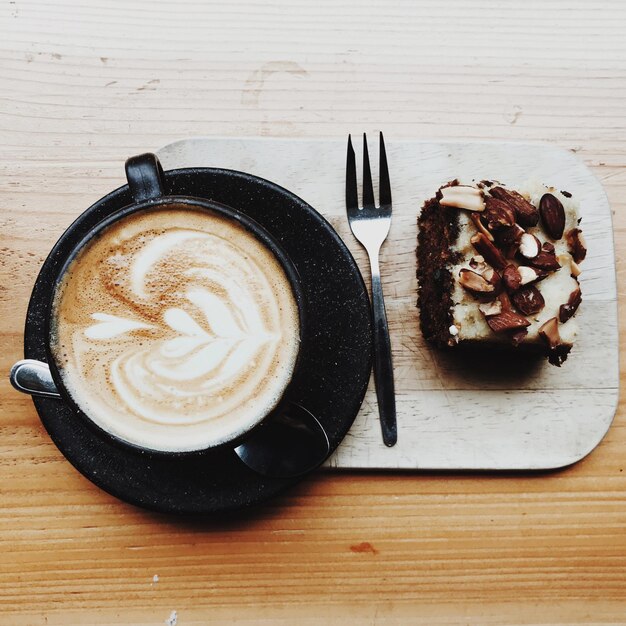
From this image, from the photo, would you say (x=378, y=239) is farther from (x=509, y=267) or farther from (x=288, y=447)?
(x=288, y=447)

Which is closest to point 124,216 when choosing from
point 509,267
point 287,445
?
point 287,445

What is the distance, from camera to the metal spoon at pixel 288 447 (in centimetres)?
120

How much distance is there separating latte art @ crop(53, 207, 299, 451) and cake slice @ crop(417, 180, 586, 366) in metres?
0.38

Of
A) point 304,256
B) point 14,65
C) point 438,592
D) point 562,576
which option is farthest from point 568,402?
point 14,65

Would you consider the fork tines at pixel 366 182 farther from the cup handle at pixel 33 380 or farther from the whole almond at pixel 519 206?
the cup handle at pixel 33 380

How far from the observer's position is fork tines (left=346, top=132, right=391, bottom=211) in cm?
139

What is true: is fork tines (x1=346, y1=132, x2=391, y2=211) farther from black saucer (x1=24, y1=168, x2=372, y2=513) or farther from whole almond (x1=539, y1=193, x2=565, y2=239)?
whole almond (x1=539, y1=193, x2=565, y2=239)

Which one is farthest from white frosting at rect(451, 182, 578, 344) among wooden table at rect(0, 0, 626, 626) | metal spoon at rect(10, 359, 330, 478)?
metal spoon at rect(10, 359, 330, 478)

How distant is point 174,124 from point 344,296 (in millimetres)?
597

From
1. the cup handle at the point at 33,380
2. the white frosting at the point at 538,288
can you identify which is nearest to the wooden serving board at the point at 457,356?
the white frosting at the point at 538,288

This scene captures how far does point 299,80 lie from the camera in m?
1.50

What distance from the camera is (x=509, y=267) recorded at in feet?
4.18

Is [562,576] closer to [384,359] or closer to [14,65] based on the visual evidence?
[384,359]

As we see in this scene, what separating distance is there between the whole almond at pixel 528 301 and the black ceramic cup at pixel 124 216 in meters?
0.46
